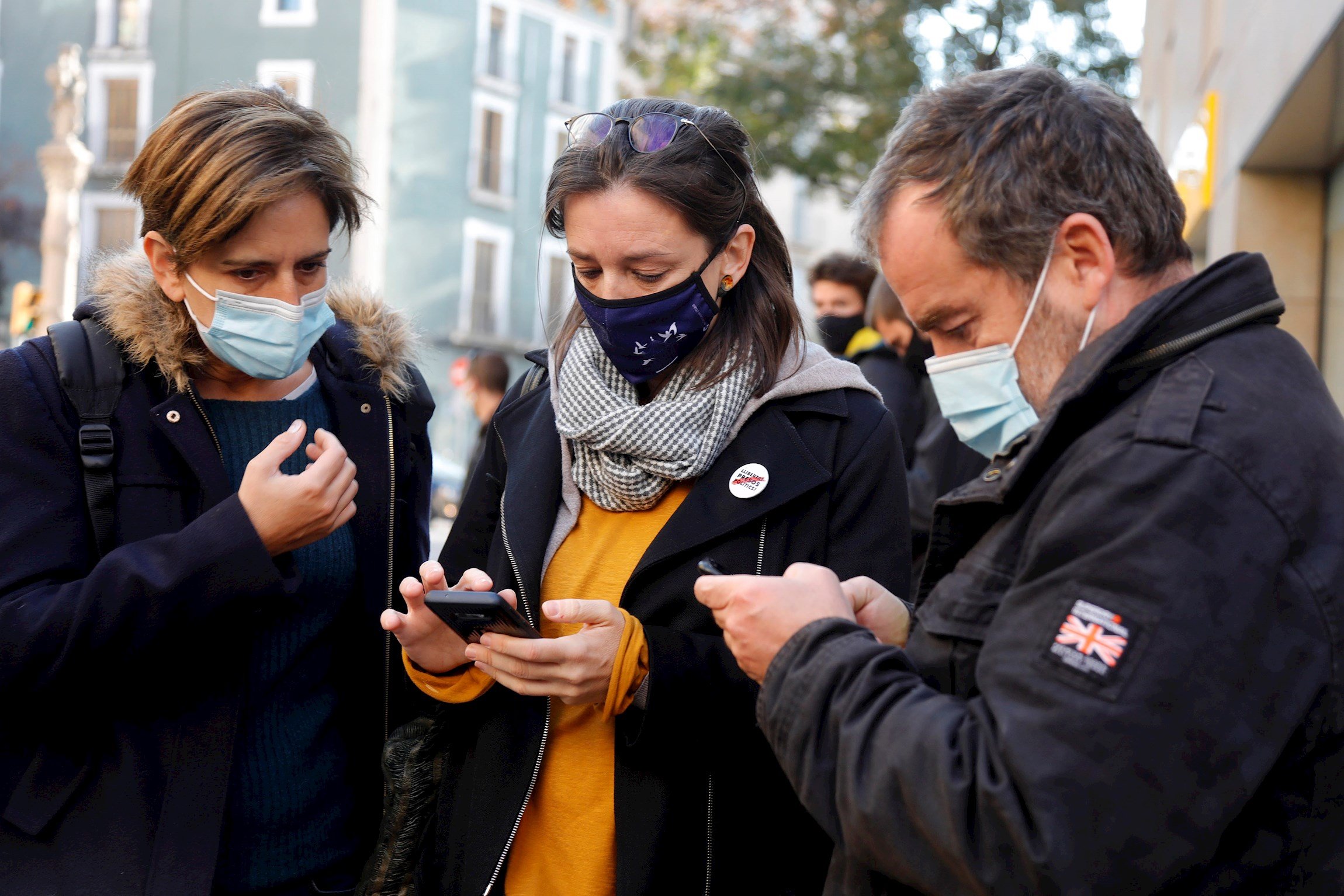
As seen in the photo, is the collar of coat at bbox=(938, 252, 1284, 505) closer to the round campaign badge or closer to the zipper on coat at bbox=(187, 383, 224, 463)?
the round campaign badge

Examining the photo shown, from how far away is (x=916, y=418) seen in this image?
16.1 feet

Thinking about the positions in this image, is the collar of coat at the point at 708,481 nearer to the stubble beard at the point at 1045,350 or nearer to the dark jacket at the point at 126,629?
the dark jacket at the point at 126,629

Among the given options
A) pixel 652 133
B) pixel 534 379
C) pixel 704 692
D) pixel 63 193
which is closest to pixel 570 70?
pixel 63 193

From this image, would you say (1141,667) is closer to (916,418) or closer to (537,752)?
(537,752)

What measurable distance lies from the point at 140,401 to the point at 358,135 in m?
26.7

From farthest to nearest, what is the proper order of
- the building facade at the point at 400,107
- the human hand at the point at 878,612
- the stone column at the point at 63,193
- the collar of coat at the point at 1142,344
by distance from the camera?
the building facade at the point at 400,107 → the stone column at the point at 63,193 → the human hand at the point at 878,612 → the collar of coat at the point at 1142,344

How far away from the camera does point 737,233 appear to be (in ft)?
8.16

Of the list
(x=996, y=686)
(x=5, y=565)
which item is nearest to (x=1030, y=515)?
(x=996, y=686)

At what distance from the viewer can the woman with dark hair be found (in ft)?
7.04

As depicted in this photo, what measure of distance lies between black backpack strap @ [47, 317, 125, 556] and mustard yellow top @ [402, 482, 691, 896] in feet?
2.07

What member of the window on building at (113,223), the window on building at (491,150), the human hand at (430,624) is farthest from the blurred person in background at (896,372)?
the window on building at (491,150)

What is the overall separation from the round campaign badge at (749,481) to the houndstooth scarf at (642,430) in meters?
0.07

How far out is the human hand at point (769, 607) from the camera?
1.64 meters

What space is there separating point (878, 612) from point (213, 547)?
1.17m
